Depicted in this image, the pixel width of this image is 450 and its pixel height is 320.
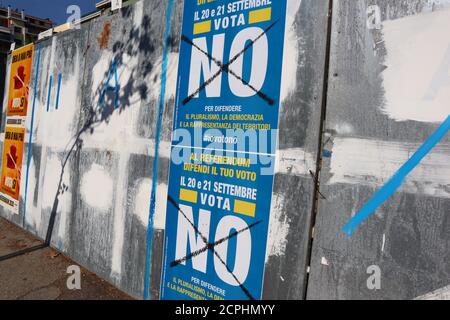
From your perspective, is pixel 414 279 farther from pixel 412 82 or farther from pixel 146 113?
pixel 146 113

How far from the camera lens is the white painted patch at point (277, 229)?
3182 millimetres

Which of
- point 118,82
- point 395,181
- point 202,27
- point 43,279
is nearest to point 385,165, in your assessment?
point 395,181

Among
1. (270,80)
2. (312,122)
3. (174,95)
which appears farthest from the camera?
(174,95)

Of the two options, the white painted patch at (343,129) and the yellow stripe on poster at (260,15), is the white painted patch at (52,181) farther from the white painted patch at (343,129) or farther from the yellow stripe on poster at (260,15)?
the white painted patch at (343,129)

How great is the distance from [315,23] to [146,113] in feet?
7.70

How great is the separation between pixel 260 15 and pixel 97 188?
3.32 metres

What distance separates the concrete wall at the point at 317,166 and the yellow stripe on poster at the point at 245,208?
0.76 ft

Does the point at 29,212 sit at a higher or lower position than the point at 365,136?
lower

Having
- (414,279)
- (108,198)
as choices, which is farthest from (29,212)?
(414,279)

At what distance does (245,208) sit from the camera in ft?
11.4

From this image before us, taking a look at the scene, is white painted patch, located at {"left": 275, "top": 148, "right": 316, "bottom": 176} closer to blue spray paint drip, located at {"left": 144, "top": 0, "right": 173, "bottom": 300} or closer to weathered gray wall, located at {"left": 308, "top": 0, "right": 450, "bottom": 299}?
weathered gray wall, located at {"left": 308, "top": 0, "right": 450, "bottom": 299}

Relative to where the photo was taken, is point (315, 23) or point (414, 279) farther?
point (315, 23)

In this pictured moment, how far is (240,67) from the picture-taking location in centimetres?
358

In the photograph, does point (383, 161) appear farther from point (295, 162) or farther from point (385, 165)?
point (295, 162)
